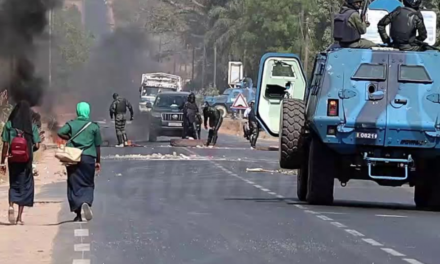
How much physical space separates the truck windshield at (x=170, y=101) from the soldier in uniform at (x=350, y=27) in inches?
1031

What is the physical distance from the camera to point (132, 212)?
17875 mm

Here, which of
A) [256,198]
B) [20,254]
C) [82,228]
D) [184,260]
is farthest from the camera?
[256,198]

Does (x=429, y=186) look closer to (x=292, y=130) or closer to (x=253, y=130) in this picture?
(x=292, y=130)

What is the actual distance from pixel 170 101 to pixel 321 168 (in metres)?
26.9

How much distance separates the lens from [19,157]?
53.6ft

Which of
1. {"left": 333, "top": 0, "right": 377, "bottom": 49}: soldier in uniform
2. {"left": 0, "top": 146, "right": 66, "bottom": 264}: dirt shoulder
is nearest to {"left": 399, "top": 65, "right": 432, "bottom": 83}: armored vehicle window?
{"left": 333, "top": 0, "right": 377, "bottom": 49}: soldier in uniform

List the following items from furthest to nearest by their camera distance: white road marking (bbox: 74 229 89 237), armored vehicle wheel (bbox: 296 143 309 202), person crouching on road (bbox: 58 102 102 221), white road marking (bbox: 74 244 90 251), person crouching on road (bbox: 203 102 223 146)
A: 1. person crouching on road (bbox: 203 102 223 146)
2. armored vehicle wheel (bbox: 296 143 309 202)
3. person crouching on road (bbox: 58 102 102 221)
4. white road marking (bbox: 74 229 89 237)
5. white road marking (bbox: 74 244 90 251)

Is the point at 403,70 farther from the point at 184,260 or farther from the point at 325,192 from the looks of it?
the point at 184,260

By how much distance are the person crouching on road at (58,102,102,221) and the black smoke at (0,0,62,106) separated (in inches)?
165

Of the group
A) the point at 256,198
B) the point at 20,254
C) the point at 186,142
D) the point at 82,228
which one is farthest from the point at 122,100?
the point at 20,254

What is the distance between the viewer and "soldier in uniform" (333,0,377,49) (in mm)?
18969

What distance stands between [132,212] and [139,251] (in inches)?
189

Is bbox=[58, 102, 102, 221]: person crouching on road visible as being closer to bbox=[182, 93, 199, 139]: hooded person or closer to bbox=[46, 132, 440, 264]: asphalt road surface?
bbox=[46, 132, 440, 264]: asphalt road surface

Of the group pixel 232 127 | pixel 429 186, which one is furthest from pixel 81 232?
pixel 232 127
